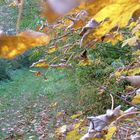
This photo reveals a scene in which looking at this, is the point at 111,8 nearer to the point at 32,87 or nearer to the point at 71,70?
the point at 71,70

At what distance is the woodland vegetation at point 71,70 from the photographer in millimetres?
383

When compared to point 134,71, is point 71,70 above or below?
above

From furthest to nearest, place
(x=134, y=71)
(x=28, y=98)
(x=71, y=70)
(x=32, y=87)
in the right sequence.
Result: (x=32, y=87) < (x=28, y=98) < (x=71, y=70) < (x=134, y=71)

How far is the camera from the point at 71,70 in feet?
17.3

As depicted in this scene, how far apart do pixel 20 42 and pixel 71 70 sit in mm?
4880

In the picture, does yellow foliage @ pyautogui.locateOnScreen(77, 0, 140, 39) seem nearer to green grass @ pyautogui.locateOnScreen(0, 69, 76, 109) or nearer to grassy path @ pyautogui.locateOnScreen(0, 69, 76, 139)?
grassy path @ pyautogui.locateOnScreen(0, 69, 76, 139)

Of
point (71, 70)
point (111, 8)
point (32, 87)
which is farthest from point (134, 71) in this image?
point (32, 87)

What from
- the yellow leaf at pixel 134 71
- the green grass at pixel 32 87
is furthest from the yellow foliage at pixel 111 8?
the green grass at pixel 32 87

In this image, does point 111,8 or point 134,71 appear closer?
point 111,8

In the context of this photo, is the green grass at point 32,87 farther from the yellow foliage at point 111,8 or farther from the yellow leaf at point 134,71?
the yellow foliage at point 111,8

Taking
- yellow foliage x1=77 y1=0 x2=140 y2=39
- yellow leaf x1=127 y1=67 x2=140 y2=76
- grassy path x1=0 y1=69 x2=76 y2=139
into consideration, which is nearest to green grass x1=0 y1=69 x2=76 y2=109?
grassy path x1=0 y1=69 x2=76 y2=139

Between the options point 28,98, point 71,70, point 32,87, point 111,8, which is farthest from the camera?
point 32,87

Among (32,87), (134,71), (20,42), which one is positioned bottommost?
(20,42)

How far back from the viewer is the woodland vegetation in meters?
0.38
